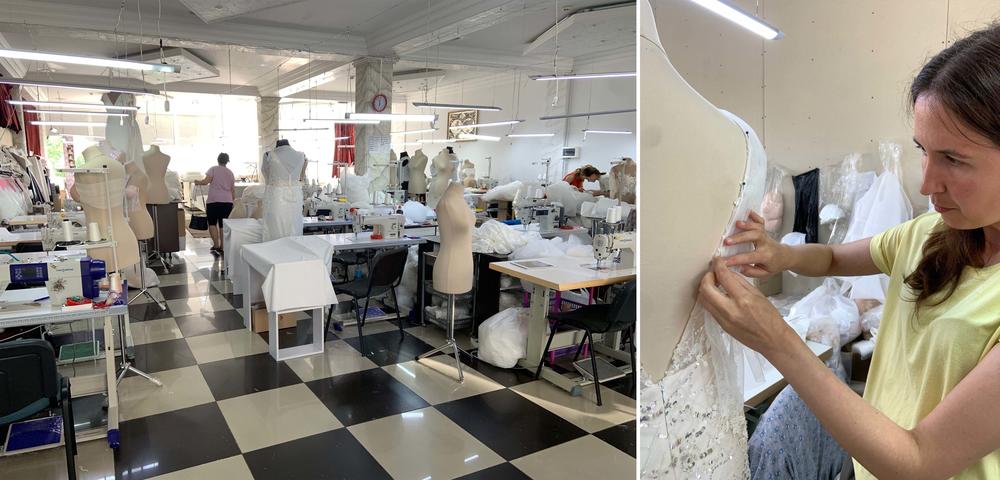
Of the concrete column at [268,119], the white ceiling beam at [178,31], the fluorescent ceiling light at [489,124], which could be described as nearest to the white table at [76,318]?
the fluorescent ceiling light at [489,124]

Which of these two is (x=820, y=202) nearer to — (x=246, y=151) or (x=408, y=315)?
(x=408, y=315)

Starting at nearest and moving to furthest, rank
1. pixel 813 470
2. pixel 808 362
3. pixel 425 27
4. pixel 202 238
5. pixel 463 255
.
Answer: pixel 808 362 < pixel 813 470 < pixel 463 255 < pixel 425 27 < pixel 202 238

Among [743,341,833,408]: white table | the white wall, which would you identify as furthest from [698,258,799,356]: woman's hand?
the white wall

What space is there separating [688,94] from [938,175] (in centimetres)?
32

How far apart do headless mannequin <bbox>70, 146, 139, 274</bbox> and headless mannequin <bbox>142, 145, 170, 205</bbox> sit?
266 centimetres

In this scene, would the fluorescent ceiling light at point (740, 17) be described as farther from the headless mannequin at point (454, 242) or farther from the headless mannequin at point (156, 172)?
the headless mannequin at point (156, 172)

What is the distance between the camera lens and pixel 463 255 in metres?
3.58

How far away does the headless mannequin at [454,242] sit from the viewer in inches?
139

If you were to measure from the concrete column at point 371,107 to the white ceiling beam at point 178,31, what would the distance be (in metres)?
0.32

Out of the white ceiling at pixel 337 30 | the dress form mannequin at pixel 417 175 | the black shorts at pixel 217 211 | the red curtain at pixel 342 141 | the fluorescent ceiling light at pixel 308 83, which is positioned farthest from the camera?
the red curtain at pixel 342 141

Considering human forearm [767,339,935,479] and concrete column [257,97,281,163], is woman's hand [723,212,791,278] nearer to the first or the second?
human forearm [767,339,935,479]

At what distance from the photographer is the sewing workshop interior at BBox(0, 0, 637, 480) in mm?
2572

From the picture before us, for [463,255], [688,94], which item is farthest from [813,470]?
[463,255]

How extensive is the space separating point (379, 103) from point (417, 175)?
4.38 ft
